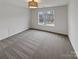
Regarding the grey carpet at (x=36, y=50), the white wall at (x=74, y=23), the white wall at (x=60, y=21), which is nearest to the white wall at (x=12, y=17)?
the grey carpet at (x=36, y=50)

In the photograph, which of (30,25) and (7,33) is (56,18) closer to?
(30,25)

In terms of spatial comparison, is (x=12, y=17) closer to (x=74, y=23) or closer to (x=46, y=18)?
(x=46, y=18)

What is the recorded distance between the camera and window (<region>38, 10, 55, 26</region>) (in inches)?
308

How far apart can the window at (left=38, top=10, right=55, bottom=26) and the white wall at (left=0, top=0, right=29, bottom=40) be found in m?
1.30

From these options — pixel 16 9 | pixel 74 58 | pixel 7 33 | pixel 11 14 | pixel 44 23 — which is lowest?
pixel 74 58

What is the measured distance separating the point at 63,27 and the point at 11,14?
3681 millimetres

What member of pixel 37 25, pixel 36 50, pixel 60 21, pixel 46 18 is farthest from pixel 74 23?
pixel 37 25

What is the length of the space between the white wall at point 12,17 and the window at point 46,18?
1297 millimetres

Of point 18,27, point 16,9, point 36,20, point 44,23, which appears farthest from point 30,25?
point 16,9

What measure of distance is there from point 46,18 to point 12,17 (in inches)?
124

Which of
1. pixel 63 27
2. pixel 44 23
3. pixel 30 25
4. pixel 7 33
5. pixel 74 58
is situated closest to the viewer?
pixel 74 58

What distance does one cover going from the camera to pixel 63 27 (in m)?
6.85

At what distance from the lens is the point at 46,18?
328 inches

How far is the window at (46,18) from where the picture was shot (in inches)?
308
